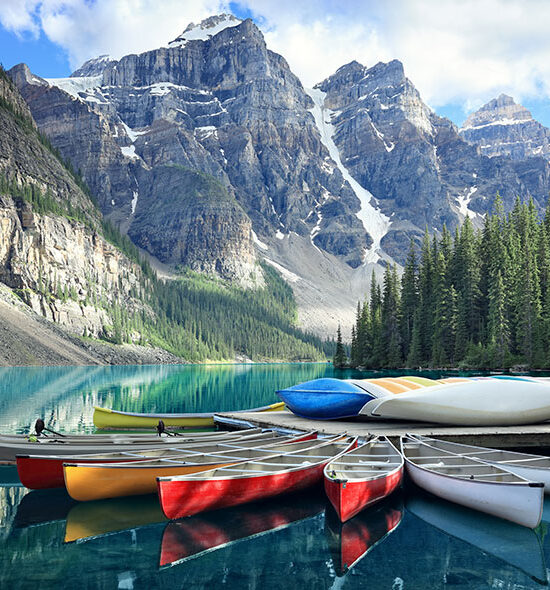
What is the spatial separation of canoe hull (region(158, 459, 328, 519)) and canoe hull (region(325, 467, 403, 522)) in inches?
63.8

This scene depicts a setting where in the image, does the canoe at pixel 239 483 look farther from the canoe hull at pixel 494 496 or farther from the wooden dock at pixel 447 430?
the wooden dock at pixel 447 430

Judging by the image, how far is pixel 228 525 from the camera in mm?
13688

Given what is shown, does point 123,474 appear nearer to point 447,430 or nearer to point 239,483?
point 239,483

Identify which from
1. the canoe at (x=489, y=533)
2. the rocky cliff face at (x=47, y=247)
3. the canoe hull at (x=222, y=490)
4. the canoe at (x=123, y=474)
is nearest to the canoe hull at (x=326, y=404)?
the canoe at (x=489, y=533)

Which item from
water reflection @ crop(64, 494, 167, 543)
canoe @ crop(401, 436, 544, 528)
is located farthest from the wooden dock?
water reflection @ crop(64, 494, 167, 543)

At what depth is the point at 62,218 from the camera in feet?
585

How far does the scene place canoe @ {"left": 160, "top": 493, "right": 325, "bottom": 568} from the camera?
12.1m

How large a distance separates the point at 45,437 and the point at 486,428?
18.1 metres

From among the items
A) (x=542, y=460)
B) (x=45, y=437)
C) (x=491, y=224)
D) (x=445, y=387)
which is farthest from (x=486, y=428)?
(x=491, y=224)

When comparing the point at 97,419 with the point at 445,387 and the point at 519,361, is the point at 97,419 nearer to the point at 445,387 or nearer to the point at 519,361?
the point at 445,387

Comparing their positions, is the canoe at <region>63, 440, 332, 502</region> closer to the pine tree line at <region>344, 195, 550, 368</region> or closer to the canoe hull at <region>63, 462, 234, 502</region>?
the canoe hull at <region>63, 462, 234, 502</region>

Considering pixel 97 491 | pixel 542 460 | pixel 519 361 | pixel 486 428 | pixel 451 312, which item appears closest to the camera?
pixel 97 491

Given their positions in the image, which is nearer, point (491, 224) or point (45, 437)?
point (45, 437)

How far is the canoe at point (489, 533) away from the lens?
457 inches
